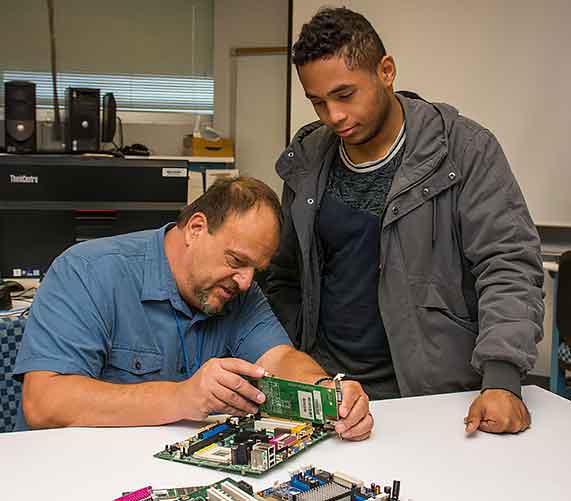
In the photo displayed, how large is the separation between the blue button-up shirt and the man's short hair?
5.6 inches

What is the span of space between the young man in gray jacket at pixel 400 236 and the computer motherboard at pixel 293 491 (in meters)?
0.51

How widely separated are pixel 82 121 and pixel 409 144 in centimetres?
295

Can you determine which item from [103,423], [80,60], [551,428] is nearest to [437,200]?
[551,428]

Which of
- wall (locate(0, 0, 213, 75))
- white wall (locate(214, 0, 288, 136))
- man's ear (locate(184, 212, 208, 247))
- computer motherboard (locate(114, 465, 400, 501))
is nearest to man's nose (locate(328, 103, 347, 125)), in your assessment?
man's ear (locate(184, 212, 208, 247))

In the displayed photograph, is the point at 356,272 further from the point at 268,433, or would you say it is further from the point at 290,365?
the point at 268,433

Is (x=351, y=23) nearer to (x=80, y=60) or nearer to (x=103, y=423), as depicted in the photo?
(x=103, y=423)

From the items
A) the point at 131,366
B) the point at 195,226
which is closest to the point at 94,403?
the point at 131,366

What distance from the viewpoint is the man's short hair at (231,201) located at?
152 cm

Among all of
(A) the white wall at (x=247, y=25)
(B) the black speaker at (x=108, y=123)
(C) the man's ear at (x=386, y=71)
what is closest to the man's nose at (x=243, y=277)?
(C) the man's ear at (x=386, y=71)

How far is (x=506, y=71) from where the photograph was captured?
161 inches

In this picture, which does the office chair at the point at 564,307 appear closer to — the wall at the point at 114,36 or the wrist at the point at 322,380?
the wrist at the point at 322,380

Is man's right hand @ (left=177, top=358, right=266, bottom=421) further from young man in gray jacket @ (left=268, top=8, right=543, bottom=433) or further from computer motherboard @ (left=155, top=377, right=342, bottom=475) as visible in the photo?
young man in gray jacket @ (left=268, top=8, right=543, bottom=433)

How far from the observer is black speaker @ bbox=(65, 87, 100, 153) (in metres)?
4.30

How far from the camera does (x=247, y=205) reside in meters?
1.52
